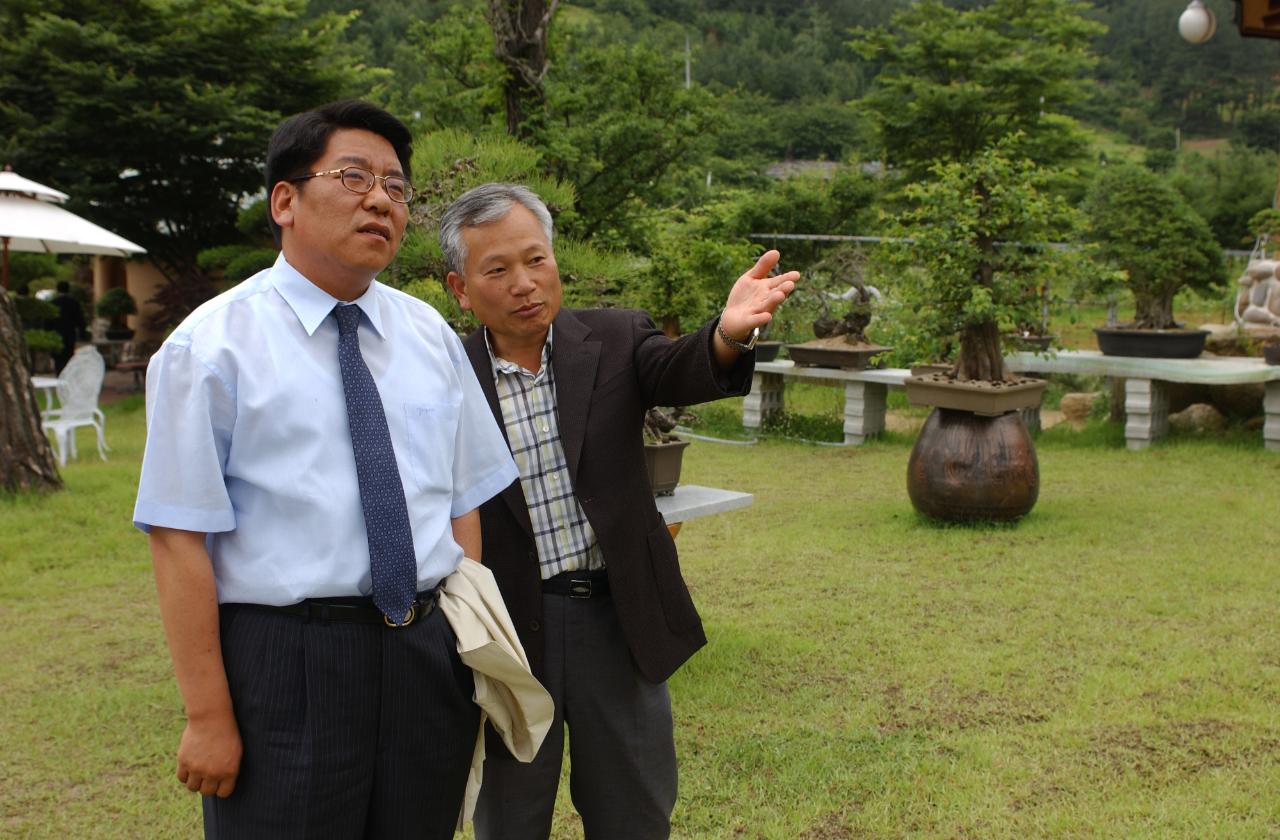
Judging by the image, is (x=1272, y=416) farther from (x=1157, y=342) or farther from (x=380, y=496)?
(x=380, y=496)

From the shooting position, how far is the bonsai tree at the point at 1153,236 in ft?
28.1

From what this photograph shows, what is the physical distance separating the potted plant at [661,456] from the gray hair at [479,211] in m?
1.82

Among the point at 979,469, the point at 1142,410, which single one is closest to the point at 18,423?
the point at 979,469

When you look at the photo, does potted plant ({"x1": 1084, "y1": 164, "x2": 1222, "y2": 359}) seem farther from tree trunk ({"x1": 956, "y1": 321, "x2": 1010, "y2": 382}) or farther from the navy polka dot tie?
the navy polka dot tie

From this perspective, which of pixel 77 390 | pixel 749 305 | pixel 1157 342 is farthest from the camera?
pixel 1157 342

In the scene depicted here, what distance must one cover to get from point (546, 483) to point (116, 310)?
1611cm

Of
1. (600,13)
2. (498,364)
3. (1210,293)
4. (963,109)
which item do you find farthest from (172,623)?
(600,13)

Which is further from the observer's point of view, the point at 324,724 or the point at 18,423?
the point at 18,423

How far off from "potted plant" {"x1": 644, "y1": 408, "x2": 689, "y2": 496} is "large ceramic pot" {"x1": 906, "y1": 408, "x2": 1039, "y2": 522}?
2.45 metres

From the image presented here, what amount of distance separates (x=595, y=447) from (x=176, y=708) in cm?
250

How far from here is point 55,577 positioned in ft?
18.1

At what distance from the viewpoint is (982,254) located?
6.09m

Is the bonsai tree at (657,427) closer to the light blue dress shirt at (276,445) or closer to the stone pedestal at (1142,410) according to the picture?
the light blue dress shirt at (276,445)

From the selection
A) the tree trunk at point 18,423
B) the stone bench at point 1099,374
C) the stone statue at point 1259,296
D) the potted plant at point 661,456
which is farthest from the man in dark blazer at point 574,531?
the stone statue at point 1259,296
